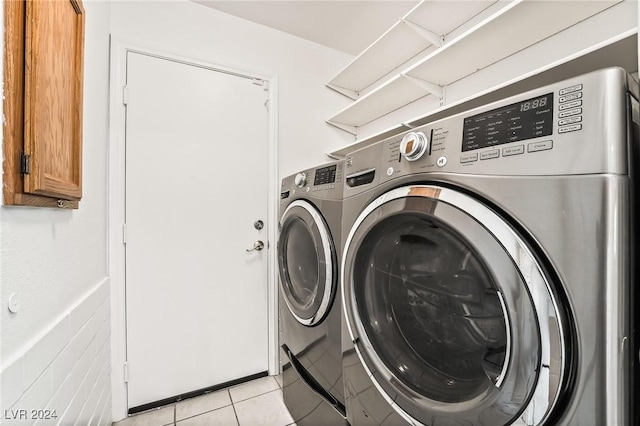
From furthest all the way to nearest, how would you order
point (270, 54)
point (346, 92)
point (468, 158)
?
1. point (346, 92)
2. point (270, 54)
3. point (468, 158)

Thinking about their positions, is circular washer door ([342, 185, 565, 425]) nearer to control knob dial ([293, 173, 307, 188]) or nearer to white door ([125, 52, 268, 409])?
control knob dial ([293, 173, 307, 188])

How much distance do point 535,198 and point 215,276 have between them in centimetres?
170

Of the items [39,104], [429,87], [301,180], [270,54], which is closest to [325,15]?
[270,54]

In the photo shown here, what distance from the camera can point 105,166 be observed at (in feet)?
4.82

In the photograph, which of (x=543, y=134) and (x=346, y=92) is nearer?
(x=543, y=134)

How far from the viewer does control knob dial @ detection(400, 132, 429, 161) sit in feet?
2.31

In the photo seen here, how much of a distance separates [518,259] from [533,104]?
31cm

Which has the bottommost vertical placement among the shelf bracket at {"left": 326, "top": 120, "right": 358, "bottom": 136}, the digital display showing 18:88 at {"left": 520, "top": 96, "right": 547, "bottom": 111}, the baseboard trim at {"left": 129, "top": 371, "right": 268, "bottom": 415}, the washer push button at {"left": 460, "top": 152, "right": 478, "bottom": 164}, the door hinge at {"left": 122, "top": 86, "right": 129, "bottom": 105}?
the baseboard trim at {"left": 129, "top": 371, "right": 268, "bottom": 415}

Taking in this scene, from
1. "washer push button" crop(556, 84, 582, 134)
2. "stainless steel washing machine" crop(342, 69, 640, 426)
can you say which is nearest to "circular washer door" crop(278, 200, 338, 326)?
"stainless steel washing machine" crop(342, 69, 640, 426)

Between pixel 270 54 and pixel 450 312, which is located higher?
pixel 270 54

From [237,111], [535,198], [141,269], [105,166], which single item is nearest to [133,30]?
[237,111]

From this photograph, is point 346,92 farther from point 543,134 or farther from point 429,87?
point 543,134

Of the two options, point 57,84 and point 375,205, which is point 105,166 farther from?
point 375,205

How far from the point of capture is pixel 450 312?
2.37 feet
